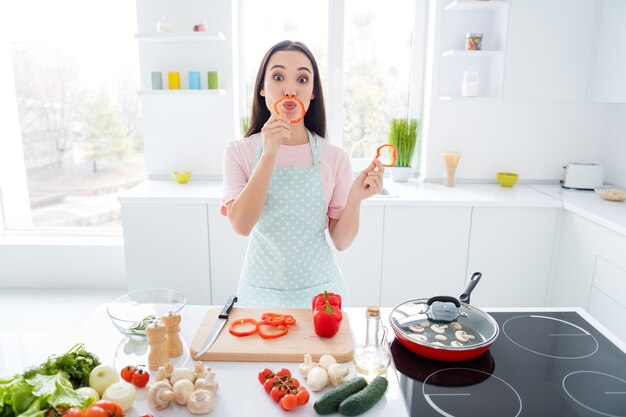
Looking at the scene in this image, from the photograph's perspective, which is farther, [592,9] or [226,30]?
[226,30]

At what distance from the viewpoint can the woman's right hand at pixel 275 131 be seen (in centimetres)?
135

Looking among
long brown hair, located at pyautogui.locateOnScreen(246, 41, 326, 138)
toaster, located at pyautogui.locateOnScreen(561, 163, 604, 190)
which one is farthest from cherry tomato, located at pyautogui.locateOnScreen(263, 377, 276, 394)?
toaster, located at pyautogui.locateOnScreen(561, 163, 604, 190)

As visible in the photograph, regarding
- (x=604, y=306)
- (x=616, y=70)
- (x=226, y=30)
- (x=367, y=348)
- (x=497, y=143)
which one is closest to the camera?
(x=367, y=348)

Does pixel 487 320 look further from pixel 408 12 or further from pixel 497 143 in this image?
pixel 408 12

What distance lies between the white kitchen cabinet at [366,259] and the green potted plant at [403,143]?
518mm

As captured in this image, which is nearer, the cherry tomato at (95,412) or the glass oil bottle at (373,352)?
the cherry tomato at (95,412)

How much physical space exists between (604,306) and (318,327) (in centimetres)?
168

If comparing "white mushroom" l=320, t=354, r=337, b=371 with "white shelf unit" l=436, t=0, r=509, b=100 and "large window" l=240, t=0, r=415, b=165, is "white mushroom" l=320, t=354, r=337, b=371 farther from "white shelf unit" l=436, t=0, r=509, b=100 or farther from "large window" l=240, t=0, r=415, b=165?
"large window" l=240, t=0, r=415, b=165

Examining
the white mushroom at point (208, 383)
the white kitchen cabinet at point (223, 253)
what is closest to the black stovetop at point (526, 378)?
the white mushroom at point (208, 383)

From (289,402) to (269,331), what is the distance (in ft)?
0.95

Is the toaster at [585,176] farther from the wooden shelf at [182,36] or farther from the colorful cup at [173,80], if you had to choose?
the colorful cup at [173,80]

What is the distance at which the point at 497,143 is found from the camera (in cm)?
298

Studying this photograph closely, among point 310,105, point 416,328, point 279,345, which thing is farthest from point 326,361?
point 310,105

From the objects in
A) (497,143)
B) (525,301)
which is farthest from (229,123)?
(525,301)
